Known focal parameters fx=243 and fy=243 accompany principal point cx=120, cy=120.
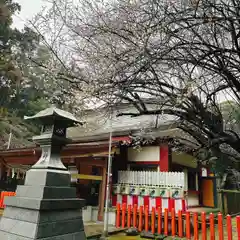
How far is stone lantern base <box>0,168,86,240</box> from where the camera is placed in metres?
3.75

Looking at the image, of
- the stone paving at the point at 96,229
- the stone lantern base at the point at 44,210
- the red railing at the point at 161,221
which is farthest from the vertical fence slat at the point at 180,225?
the stone lantern base at the point at 44,210

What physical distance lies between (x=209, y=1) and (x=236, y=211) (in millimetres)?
13944

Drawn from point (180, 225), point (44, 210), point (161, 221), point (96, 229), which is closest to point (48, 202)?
point (44, 210)

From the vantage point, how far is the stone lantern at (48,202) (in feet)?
12.4

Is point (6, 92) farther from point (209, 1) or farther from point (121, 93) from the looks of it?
point (209, 1)

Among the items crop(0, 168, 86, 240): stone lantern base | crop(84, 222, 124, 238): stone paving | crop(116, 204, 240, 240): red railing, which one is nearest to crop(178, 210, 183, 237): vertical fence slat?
crop(116, 204, 240, 240): red railing

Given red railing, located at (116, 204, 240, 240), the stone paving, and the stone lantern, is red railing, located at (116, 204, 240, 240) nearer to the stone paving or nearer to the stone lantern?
the stone paving

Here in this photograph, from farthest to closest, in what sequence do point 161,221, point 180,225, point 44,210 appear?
1. point 161,221
2. point 180,225
3. point 44,210

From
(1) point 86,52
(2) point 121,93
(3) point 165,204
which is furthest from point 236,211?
(1) point 86,52

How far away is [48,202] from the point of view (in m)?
3.84

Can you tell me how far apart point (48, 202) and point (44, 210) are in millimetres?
129

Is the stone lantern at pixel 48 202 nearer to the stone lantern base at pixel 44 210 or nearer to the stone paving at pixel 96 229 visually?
the stone lantern base at pixel 44 210

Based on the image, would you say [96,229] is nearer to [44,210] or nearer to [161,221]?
[161,221]

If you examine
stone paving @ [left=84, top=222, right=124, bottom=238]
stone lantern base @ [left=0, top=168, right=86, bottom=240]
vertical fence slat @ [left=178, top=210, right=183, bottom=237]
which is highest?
stone lantern base @ [left=0, top=168, right=86, bottom=240]
